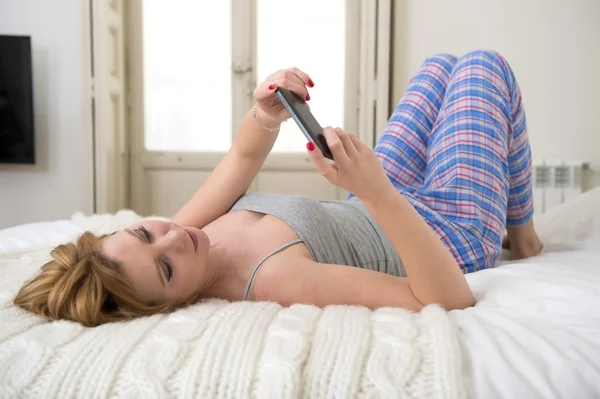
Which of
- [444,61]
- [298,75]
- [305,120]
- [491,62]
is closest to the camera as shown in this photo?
[305,120]

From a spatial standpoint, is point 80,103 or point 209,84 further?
point 209,84

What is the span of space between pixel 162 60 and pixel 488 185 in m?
2.57

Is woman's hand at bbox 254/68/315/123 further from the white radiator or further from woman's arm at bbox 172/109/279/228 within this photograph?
the white radiator

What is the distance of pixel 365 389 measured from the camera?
60cm

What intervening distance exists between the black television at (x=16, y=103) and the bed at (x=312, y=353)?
7.95 feet

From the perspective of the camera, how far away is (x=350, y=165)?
0.73 metres

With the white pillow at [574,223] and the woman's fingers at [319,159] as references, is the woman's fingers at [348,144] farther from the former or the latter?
the white pillow at [574,223]

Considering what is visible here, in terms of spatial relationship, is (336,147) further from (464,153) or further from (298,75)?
(464,153)

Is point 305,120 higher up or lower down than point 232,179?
higher up

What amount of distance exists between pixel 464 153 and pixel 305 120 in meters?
0.68

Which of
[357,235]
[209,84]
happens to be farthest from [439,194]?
[209,84]

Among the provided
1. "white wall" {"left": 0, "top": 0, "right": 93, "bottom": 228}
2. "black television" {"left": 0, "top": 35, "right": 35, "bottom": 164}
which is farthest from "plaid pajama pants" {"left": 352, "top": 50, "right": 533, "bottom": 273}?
"black television" {"left": 0, "top": 35, "right": 35, "bottom": 164}

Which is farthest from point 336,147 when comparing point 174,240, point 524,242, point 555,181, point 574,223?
point 555,181

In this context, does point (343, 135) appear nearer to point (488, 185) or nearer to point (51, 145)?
point (488, 185)
